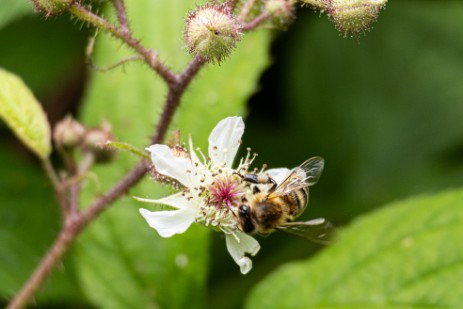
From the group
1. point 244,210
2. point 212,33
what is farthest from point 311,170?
point 212,33

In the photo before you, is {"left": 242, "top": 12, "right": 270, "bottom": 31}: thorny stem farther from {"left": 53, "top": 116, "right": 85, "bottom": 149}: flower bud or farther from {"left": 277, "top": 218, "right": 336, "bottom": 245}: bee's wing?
{"left": 53, "top": 116, "right": 85, "bottom": 149}: flower bud

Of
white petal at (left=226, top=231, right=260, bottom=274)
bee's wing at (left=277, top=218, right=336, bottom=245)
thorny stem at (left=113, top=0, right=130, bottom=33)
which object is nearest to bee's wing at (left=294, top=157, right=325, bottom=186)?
bee's wing at (left=277, top=218, right=336, bottom=245)

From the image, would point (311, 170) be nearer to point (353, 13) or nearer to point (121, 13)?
point (353, 13)

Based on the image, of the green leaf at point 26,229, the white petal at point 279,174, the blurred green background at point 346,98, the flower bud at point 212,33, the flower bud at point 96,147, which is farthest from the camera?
the blurred green background at point 346,98

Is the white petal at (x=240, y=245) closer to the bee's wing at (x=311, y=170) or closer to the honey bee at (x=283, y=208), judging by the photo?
the honey bee at (x=283, y=208)

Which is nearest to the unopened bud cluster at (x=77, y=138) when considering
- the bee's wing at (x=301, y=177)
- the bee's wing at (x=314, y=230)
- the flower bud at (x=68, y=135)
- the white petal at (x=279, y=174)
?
the flower bud at (x=68, y=135)

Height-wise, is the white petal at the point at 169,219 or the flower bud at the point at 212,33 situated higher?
the flower bud at the point at 212,33

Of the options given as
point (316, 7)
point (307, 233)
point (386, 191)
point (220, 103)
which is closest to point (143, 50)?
point (316, 7)

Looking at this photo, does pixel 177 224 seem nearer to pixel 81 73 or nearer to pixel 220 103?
pixel 220 103
